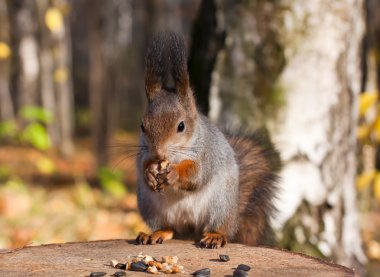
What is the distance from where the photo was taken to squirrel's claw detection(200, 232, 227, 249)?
2.52 meters

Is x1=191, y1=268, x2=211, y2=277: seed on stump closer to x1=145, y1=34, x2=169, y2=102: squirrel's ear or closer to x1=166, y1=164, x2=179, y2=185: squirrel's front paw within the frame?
x1=166, y1=164, x2=179, y2=185: squirrel's front paw

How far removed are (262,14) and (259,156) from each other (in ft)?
3.31

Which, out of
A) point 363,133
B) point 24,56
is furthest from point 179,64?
point 24,56

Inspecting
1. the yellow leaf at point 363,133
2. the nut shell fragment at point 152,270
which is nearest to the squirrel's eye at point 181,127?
the nut shell fragment at point 152,270

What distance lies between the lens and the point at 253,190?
3031 millimetres

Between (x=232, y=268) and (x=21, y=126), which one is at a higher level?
(x=21, y=126)

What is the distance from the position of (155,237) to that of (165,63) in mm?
711

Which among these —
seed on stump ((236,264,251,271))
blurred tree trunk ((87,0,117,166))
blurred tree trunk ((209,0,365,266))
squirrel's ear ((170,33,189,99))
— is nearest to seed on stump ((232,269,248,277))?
seed on stump ((236,264,251,271))

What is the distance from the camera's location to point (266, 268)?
2180 mm

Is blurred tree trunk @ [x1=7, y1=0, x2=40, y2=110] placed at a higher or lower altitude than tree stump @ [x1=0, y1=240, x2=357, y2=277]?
higher

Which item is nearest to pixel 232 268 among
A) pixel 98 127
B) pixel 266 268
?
pixel 266 268

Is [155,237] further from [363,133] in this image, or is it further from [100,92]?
[100,92]

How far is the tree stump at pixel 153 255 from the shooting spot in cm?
210

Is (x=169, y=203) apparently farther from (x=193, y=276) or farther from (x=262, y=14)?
(x=262, y=14)
